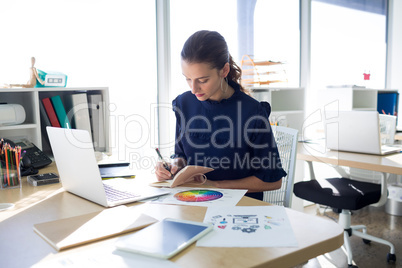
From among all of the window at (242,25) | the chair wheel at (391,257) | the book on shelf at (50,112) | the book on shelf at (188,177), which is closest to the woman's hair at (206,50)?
the book on shelf at (188,177)

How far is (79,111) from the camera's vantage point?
7.05 ft

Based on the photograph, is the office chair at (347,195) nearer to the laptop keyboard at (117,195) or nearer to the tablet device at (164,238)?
the laptop keyboard at (117,195)

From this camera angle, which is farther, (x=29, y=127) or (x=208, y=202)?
(x=29, y=127)

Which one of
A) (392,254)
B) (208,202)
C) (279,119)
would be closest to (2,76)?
(208,202)

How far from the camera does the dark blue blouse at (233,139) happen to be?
1555 millimetres

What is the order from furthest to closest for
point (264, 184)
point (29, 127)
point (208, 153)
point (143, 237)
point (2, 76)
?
point (2, 76) → point (29, 127) → point (208, 153) → point (264, 184) → point (143, 237)

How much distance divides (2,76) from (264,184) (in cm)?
170

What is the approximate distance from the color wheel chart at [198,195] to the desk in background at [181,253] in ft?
0.30

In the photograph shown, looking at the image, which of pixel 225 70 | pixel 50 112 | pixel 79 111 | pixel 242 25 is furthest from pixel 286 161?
pixel 242 25

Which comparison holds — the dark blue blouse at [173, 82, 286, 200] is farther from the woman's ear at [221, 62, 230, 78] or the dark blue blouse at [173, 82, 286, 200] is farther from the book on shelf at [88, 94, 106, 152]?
the book on shelf at [88, 94, 106, 152]

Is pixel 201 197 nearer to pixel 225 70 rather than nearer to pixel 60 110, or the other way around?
pixel 225 70

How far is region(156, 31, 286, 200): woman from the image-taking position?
1517 mm

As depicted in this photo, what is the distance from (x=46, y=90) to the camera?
199 cm

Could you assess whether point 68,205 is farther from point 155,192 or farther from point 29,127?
point 29,127
